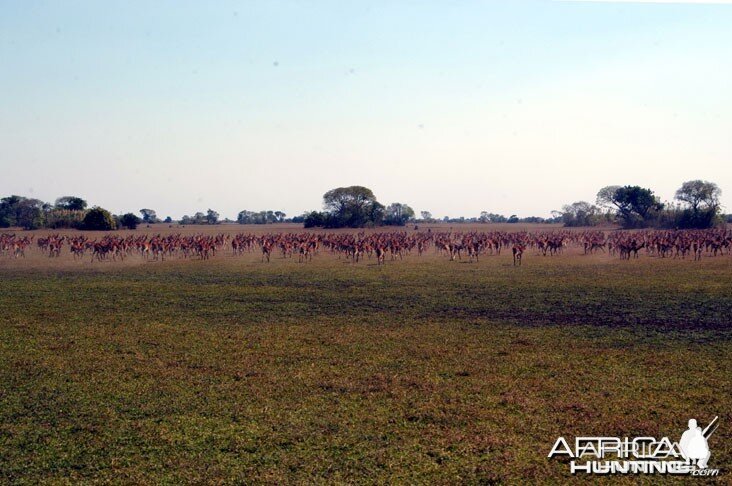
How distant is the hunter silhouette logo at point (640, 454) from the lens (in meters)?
6.68

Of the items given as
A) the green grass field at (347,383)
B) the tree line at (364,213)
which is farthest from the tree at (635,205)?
the green grass field at (347,383)

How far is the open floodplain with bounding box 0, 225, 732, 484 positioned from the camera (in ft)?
22.7

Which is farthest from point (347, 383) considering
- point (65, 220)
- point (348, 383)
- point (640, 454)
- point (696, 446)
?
point (65, 220)

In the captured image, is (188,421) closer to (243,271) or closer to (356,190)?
(243,271)

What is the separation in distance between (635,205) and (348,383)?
97.3 metres

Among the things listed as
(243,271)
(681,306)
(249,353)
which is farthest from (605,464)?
(243,271)

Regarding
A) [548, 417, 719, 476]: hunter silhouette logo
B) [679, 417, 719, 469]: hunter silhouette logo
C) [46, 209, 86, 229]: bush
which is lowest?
[548, 417, 719, 476]: hunter silhouette logo

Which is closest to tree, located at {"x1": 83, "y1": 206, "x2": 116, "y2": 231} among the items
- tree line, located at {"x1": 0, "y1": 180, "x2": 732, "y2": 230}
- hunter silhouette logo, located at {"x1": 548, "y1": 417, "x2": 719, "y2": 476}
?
tree line, located at {"x1": 0, "y1": 180, "x2": 732, "y2": 230}

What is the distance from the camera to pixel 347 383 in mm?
9867

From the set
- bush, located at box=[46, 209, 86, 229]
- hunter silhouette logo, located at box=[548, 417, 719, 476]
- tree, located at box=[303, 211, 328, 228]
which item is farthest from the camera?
tree, located at box=[303, 211, 328, 228]

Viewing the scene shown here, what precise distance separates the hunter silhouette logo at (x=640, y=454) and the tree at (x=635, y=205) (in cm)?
9321

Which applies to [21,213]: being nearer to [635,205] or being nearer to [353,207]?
[353,207]

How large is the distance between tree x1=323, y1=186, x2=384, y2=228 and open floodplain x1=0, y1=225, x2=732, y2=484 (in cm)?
7272

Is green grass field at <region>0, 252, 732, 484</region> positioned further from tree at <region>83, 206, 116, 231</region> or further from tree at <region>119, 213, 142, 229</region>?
tree at <region>119, 213, 142, 229</region>
